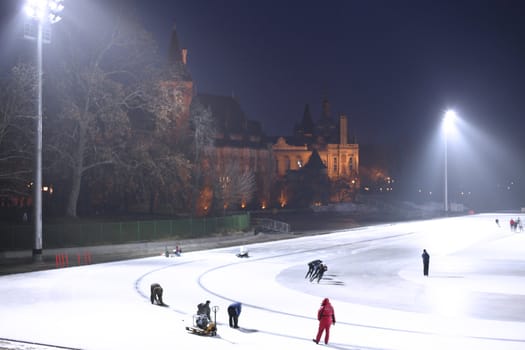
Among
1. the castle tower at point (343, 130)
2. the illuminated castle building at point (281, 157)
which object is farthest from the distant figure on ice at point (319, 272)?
the castle tower at point (343, 130)

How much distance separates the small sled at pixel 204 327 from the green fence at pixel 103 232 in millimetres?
24631

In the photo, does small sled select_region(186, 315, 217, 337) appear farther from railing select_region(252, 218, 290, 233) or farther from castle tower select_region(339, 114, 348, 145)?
castle tower select_region(339, 114, 348, 145)

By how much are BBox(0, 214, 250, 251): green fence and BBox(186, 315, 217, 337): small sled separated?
80.8 feet

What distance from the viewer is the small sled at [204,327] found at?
1658 centimetres

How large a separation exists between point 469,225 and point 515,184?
369 ft

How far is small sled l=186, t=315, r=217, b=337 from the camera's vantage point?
16578 millimetres

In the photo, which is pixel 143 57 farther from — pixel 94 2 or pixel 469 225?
pixel 469 225

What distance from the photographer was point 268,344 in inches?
610

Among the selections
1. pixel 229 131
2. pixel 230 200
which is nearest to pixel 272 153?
pixel 229 131

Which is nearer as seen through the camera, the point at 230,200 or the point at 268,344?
the point at 268,344

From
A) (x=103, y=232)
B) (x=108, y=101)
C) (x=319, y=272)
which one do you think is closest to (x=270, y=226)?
(x=103, y=232)

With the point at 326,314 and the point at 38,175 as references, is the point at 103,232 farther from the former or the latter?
the point at 326,314

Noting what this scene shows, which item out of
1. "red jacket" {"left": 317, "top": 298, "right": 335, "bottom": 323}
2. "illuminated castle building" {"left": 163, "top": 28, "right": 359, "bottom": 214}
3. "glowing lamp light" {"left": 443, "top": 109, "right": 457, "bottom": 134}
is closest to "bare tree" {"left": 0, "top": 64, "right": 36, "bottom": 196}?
"red jacket" {"left": 317, "top": 298, "right": 335, "bottom": 323}

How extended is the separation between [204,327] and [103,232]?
27196 millimetres
